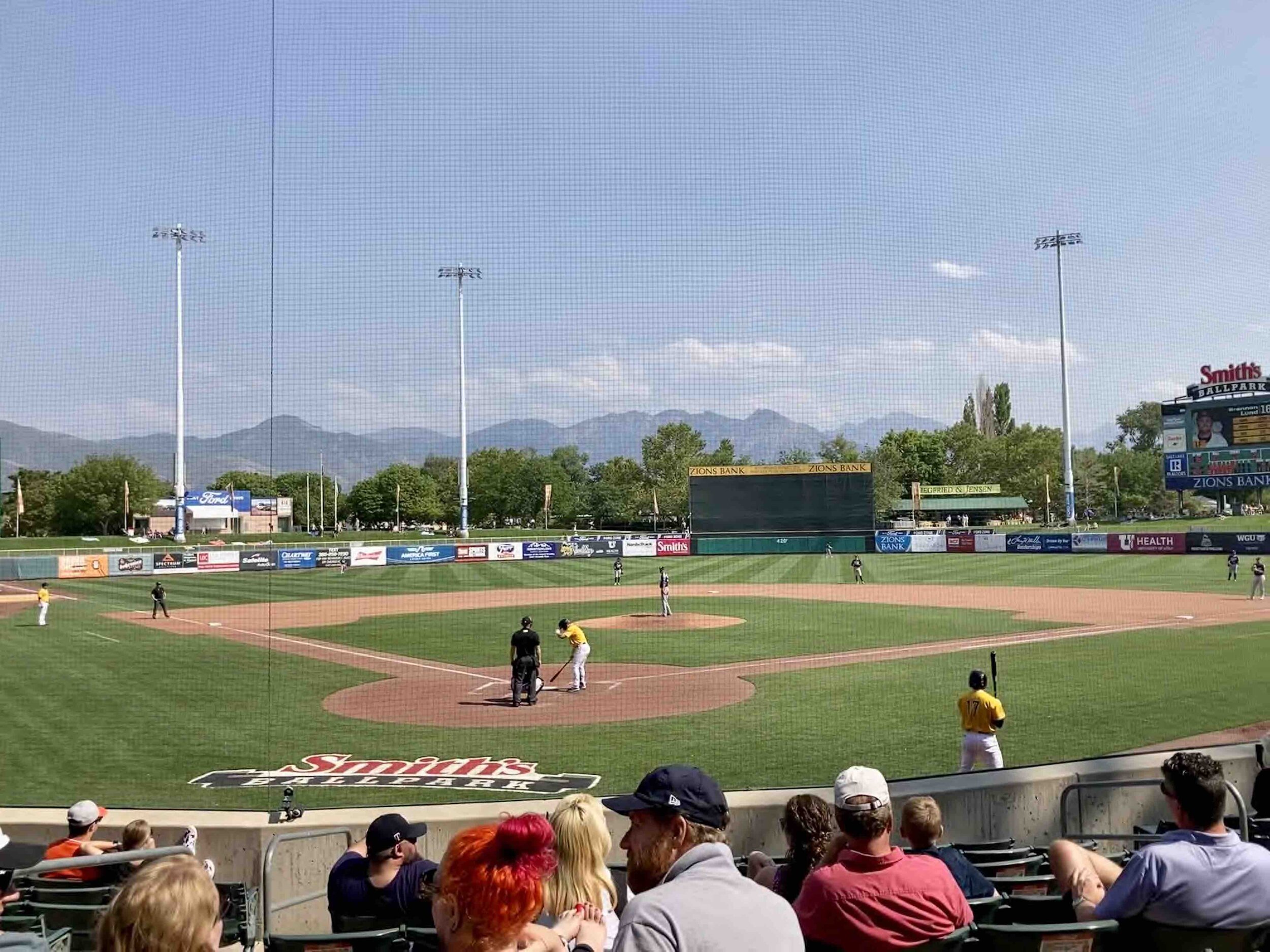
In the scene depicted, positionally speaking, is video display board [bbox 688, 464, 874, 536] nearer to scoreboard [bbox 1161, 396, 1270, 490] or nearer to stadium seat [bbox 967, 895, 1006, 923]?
scoreboard [bbox 1161, 396, 1270, 490]

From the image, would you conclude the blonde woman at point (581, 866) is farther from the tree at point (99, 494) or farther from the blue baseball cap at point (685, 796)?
the tree at point (99, 494)

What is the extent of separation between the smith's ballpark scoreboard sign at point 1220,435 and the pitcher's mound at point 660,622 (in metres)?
20.8

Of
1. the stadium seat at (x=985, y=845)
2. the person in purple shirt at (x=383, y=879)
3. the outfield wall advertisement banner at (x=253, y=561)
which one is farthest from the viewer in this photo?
the outfield wall advertisement banner at (x=253, y=561)

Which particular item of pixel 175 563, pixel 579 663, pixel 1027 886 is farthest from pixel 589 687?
pixel 175 563

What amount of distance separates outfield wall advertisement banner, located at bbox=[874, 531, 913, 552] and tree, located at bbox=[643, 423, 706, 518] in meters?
10.3

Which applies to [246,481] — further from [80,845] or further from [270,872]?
[270,872]

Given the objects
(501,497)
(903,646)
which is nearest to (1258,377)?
(903,646)

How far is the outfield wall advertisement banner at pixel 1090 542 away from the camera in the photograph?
46594 mm

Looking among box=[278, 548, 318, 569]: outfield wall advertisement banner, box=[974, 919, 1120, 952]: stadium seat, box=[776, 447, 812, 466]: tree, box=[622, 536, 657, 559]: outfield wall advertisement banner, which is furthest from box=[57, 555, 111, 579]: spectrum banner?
box=[974, 919, 1120, 952]: stadium seat

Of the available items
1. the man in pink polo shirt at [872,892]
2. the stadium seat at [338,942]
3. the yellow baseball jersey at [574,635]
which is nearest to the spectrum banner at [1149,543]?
the yellow baseball jersey at [574,635]

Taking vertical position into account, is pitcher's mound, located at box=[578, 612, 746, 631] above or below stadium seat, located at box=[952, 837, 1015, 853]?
below

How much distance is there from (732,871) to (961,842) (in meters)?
4.49

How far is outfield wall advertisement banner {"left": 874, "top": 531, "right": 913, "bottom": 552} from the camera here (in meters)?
51.2

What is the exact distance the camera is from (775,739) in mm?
12320
